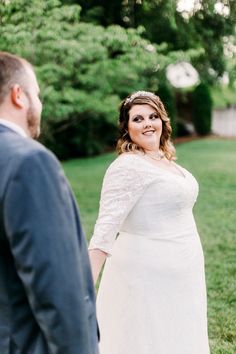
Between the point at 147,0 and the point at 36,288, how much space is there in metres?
6.95

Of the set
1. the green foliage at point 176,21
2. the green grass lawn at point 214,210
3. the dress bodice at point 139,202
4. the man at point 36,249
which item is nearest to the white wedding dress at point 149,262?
the dress bodice at point 139,202

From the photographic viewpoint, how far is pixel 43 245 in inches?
59.7

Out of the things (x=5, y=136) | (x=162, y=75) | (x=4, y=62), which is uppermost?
(x=4, y=62)

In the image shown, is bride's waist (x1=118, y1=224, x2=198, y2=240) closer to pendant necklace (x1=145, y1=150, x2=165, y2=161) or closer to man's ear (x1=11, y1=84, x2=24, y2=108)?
pendant necklace (x1=145, y1=150, x2=165, y2=161)

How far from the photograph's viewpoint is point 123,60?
804 cm

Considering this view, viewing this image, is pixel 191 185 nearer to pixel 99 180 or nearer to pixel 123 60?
pixel 123 60

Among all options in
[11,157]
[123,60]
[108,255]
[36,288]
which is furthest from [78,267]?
[123,60]

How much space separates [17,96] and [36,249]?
0.47 m

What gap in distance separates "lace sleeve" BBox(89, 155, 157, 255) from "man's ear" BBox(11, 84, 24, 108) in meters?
1.40

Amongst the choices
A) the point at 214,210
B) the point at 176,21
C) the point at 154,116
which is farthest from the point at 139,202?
the point at 214,210

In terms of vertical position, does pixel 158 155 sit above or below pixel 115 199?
above

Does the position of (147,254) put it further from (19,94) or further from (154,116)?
(19,94)

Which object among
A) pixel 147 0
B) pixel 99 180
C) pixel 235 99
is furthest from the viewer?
pixel 235 99

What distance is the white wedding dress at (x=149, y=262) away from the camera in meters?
3.07
